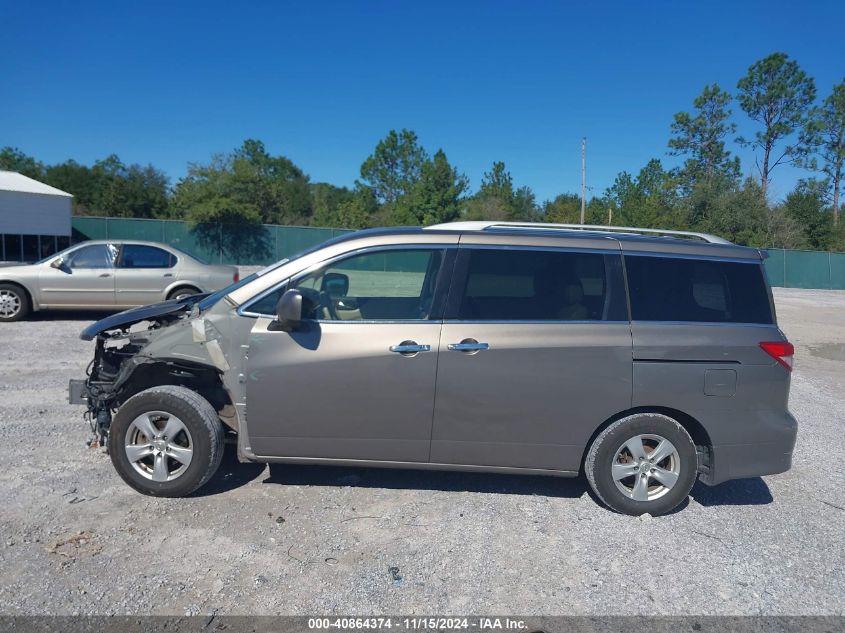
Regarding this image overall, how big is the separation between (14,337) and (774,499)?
1030 centimetres

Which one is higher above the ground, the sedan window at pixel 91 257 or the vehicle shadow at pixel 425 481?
the sedan window at pixel 91 257

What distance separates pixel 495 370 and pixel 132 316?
9.09 feet

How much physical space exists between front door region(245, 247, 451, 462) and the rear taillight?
2240 mm

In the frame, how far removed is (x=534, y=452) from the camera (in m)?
4.12

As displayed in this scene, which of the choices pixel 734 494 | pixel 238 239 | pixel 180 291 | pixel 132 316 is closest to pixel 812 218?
pixel 238 239

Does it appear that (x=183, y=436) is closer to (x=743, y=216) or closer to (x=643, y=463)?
(x=643, y=463)

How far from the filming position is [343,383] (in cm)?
400

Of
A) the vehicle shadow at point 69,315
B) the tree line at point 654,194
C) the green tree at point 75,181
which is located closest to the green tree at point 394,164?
the tree line at point 654,194

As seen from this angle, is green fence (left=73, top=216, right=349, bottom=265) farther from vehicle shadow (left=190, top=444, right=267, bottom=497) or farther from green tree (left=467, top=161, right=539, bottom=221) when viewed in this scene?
vehicle shadow (left=190, top=444, right=267, bottom=497)

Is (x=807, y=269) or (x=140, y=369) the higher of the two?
(x=807, y=269)

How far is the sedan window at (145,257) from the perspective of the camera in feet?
36.9

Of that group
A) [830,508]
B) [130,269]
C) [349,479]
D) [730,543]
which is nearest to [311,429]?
[349,479]

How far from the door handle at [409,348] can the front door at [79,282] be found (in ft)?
29.4

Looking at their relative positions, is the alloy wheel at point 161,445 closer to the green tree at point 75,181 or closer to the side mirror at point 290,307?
the side mirror at point 290,307
